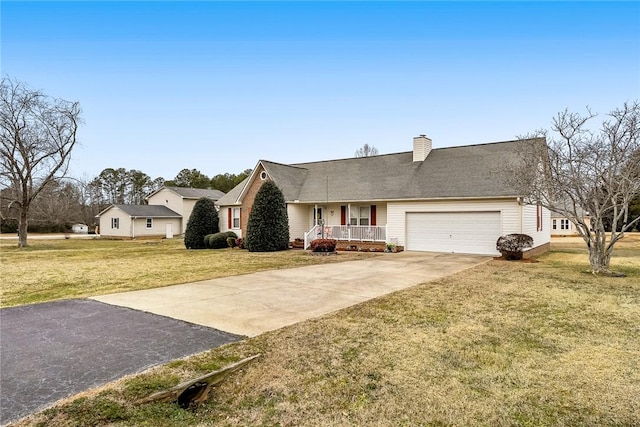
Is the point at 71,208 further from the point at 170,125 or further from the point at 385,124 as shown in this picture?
the point at 385,124

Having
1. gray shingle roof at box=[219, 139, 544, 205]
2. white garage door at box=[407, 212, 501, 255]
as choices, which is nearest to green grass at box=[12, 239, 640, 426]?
white garage door at box=[407, 212, 501, 255]

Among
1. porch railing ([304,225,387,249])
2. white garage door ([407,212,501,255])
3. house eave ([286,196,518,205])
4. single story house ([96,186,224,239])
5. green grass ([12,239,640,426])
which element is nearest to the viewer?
green grass ([12,239,640,426])

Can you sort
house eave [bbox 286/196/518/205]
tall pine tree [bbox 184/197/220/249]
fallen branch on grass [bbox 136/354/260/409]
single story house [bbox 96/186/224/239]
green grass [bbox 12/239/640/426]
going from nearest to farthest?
1. green grass [bbox 12/239/640/426]
2. fallen branch on grass [bbox 136/354/260/409]
3. house eave [bbox 286/196/518/205]
4. tall pine tree [bbox 184/197/220/249]
5. single story house [bbox 96/186/224/239]

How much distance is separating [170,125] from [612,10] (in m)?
23.5

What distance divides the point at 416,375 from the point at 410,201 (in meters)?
15.9

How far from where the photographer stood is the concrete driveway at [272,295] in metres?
6.64

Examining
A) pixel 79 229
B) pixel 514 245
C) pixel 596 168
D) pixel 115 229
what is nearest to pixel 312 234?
pixel 514 245

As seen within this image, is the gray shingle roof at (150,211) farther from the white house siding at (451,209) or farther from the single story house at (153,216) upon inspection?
the white house siding at (451,209)

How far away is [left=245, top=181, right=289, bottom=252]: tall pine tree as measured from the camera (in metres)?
20.8

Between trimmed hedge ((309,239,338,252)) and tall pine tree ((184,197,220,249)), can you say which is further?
tall pine tree ((184,197,220,249))

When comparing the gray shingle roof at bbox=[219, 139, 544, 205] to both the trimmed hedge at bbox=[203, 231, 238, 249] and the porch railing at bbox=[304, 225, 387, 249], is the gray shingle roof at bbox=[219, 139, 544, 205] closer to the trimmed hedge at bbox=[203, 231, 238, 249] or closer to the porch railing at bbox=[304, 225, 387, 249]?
the porch railing at bbox=[304, 225, 387, 249]

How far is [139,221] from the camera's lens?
125 feet

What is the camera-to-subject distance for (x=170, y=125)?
24.4m

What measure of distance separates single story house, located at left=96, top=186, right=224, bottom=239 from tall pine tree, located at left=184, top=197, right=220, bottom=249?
13383 mm
